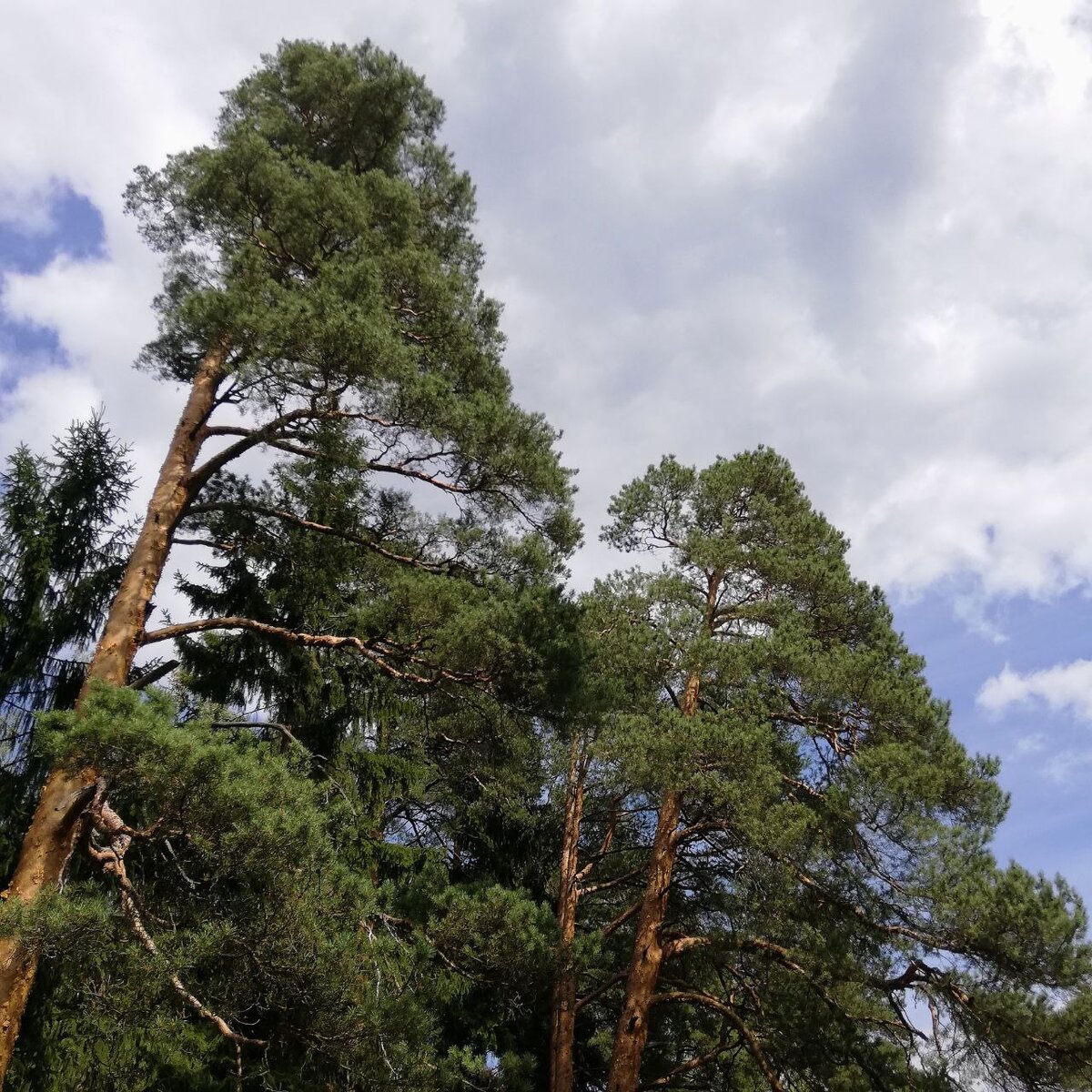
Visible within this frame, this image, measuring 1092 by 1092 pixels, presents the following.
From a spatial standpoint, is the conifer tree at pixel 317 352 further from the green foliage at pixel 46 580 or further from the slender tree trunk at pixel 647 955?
the slender tree trunk at pixel 647 955

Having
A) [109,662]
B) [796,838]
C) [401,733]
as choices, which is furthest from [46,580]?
[796,838]

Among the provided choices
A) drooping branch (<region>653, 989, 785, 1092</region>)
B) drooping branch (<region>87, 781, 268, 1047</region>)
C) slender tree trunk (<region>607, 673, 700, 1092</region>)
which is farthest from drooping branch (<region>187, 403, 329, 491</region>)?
drooping branch (<region>653, 989, 785, 1092</region>)

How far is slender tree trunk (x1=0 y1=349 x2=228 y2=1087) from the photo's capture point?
5.53 meters

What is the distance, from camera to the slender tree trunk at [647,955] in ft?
31.8

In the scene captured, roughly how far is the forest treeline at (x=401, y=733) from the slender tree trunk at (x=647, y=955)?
0.14 feet

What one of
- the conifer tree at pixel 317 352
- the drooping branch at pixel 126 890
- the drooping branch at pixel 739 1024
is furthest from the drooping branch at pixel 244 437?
the drooping branch at pixel 739 1024

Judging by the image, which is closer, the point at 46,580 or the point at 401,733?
the point at 46,580

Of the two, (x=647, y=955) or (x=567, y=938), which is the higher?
(x=567, y=938)

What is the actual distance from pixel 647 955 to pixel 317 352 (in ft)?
24.7

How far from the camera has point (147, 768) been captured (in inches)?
200

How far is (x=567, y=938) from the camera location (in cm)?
1145

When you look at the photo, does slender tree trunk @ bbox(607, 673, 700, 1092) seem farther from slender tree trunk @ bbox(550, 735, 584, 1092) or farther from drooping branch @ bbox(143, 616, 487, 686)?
drooping branch @ bbox(143, 616, 487, 686)

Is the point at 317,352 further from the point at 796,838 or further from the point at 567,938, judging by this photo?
the point at 567,938

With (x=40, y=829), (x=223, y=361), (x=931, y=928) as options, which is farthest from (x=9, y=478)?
(x=931, y=928)
